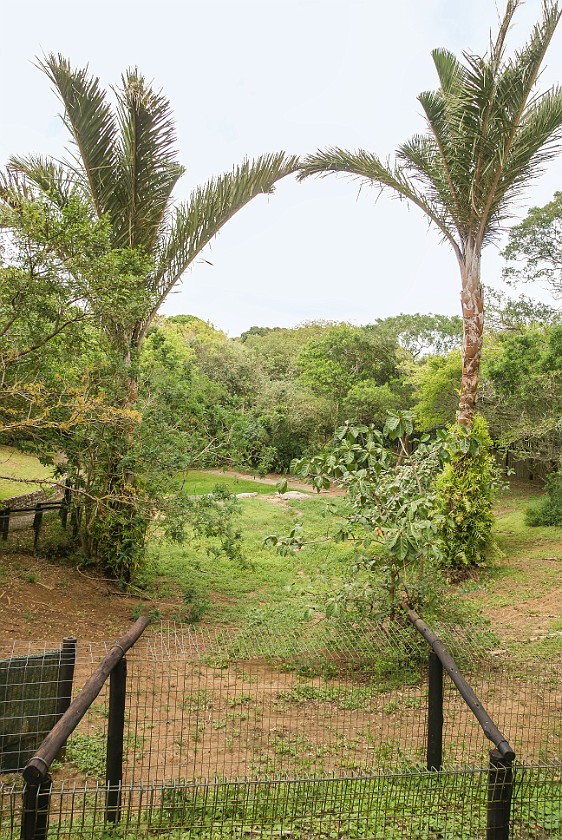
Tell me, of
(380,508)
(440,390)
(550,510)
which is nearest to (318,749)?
(380,508)

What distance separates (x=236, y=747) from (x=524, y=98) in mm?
8204

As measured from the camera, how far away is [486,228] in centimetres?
960

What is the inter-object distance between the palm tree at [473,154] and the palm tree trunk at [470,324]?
15 millimetres

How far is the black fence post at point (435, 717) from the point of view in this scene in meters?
3.49

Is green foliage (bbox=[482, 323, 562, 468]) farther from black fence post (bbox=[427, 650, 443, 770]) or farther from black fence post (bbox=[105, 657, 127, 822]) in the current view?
black fence post (bbox=[105, 657, 127, 822])

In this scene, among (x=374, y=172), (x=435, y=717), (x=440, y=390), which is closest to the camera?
(x=435, y=717)

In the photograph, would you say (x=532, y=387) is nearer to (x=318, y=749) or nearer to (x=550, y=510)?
(x=550, y=510)

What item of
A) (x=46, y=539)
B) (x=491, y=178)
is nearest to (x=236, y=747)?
(x=46, y=539)

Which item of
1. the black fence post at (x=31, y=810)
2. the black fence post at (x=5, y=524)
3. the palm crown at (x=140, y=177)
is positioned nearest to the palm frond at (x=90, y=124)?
the palm crown at (x=140, y=177)

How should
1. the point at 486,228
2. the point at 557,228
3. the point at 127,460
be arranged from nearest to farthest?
1. the point at 127,460
2. the point at 486,228
3. the point at 557,228

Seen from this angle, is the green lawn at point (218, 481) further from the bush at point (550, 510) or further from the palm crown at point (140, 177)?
the palm crown at point (140, 177)

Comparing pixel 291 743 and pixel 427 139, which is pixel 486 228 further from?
pixel 291 743

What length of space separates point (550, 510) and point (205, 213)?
9419mm

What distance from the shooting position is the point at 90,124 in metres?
7.73
